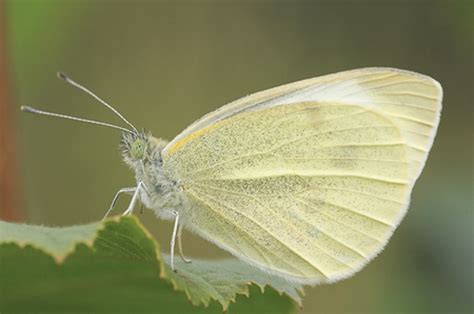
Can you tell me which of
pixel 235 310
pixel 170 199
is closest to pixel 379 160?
pixel 170 199

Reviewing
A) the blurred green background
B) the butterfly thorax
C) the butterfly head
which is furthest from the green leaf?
the blurred green background

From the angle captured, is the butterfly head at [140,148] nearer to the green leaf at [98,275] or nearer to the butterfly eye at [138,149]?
the butterfly eye at [138,149]

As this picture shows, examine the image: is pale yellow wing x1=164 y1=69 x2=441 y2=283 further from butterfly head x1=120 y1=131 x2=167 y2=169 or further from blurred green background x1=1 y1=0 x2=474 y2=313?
blurred green background x1=1 y1=0 x2=474 y2=313

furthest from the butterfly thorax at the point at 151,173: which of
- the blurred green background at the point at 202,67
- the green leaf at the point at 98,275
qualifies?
the blurred green background at the point at 202,67

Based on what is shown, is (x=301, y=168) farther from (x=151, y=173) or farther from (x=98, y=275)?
(x=98, y=275)

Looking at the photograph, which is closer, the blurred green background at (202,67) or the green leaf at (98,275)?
the green leaf at (98,275)

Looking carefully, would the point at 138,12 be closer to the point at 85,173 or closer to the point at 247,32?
the point at 247,32

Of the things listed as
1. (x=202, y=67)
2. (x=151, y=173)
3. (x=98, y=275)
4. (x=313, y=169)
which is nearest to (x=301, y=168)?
(x=313, y=169)
